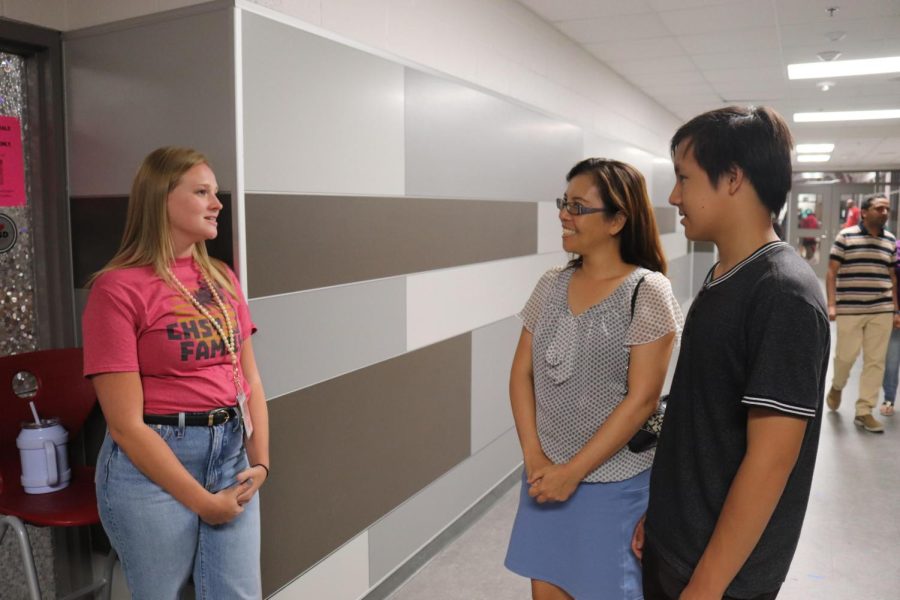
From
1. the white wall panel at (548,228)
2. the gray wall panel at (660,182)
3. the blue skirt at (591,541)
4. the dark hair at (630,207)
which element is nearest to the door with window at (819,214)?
the gray wall panel at (660,182)

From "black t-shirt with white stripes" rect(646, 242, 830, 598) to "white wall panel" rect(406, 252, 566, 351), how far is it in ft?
5.60

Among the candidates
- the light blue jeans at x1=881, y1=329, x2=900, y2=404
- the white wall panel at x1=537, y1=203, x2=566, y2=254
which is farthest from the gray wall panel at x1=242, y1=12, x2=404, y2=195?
the light blue jeans at x1=881, y1=329, x2=900, y2=404

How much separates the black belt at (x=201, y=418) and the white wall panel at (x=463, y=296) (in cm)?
114

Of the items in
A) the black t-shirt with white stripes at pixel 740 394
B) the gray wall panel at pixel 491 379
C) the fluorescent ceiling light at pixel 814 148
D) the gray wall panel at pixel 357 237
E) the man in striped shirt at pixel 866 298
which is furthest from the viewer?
the fluorescent ceiling light at pixel 814 148

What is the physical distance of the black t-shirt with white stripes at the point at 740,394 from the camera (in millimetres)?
1080

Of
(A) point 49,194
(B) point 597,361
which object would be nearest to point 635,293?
(B) point 597,361

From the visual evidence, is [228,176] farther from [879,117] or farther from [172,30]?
[879,117]

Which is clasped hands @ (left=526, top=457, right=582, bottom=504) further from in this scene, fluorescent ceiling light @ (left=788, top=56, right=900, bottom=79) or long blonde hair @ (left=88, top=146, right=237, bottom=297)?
fluorescent ceiling light @ (left=788, top=56, right=900, bottom=79)

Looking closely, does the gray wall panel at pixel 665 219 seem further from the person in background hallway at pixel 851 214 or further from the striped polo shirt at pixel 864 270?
the person in background hallway at pixel 851 214

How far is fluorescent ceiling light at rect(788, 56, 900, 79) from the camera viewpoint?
17.0ft

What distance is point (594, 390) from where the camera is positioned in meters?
1.74

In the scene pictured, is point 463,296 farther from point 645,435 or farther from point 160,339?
point 160,339

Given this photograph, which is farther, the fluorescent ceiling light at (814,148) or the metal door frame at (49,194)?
the fluorescent ceiling light at (814,148)

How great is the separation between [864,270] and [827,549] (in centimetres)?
239
